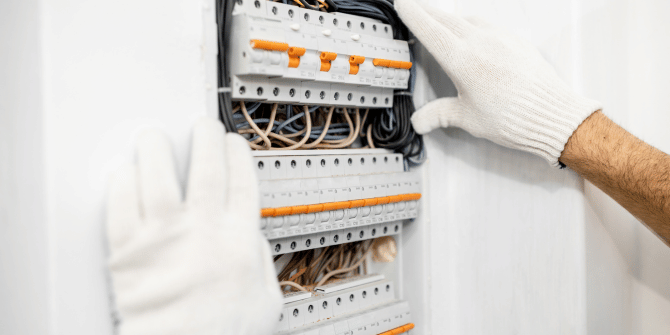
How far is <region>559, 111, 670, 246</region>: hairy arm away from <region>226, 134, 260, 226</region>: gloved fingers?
27.0 inches

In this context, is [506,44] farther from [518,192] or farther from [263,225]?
[263,225]

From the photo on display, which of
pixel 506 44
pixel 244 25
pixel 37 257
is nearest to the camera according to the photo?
pixel 37 257

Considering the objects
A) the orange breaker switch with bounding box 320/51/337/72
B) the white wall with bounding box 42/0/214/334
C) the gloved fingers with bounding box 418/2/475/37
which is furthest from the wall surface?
the orange breaker switch with bounding box 320/51/337/72

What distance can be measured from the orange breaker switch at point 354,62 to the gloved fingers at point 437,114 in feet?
0.76

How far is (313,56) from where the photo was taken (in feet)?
2.99

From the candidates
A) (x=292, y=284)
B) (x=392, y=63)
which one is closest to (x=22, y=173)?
(x=292, y=284)

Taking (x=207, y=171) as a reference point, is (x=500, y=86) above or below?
above

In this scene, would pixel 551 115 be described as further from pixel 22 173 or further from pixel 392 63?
pixel 22 173

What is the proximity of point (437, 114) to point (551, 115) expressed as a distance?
0.87 ft

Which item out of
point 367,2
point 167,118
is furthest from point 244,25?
point 367,2

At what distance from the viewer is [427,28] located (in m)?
1.02

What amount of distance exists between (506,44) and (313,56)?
44 cm

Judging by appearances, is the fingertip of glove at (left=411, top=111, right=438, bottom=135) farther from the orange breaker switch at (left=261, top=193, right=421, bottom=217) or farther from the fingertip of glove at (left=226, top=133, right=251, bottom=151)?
the fingertip of glove at (left=226, top=133, right=251, bottom=151)

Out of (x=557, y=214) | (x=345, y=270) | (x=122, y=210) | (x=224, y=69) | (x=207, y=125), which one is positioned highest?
(x=224, y=69)
